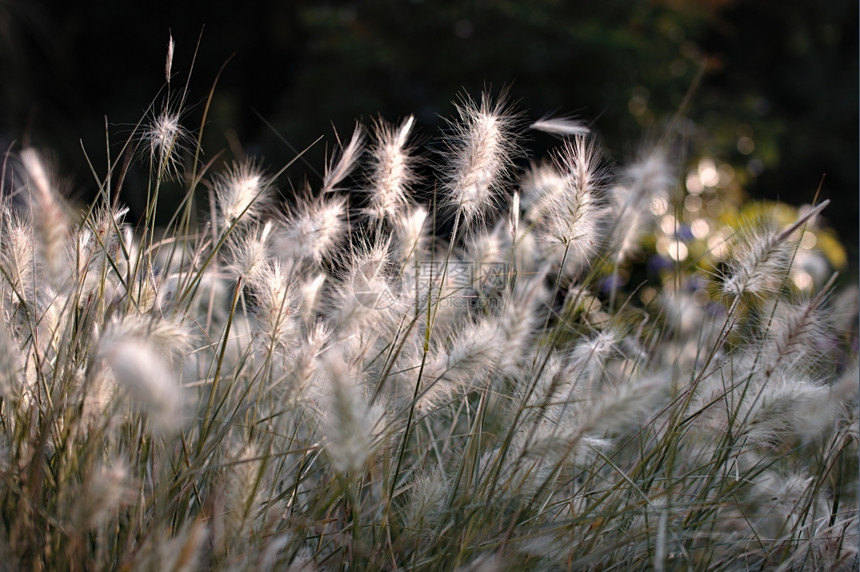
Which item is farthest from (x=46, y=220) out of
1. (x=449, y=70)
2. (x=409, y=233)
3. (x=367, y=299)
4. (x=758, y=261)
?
(x=449, y=70)

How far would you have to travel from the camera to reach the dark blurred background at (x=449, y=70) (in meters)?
6.09

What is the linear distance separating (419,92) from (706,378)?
Answer: 18.3ft

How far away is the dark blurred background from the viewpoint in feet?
20.0

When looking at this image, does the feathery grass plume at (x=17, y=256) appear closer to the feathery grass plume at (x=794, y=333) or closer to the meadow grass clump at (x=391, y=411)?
the meadow grass clump at (x=391, y=411)

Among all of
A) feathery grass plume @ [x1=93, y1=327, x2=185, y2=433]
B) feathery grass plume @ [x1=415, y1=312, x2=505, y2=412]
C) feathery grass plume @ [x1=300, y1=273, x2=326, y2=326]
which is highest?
feathery grass plume @ [x1=300, y1=273, x2=326, y2=326]

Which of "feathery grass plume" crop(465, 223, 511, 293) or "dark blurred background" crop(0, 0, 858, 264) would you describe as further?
"dark blurred background" crop(0, 0, 858, 264)

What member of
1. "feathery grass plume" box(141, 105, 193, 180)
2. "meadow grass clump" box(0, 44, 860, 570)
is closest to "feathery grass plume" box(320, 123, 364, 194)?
"meadow grass clump" box(0, 44, 860, 570)

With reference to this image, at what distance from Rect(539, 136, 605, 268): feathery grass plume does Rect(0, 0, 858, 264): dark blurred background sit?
284 centimetres

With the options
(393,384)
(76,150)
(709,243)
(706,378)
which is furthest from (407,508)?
(76,150)

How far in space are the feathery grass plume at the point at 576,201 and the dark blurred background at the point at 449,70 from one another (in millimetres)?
2843

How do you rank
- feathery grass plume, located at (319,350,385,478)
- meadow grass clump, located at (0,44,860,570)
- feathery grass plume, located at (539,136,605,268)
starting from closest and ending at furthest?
1. feathery grass plume, located at (319,350,385,478)
2. meadow grass clump, located at (0,44,860,570)
3. feathery grass plume, located at (539,136,605,268)

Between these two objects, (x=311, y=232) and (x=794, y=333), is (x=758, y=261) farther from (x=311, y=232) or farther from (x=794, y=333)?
(x=311, y=232)

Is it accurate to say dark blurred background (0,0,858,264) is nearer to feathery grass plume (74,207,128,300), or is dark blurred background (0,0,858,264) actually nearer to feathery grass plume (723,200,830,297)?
feathery grass plume (723,200,830,297)

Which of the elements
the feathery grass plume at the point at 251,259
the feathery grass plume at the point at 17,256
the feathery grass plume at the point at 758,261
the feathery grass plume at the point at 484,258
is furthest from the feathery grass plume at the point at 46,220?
the feathery grass plume at the point at 758,261
